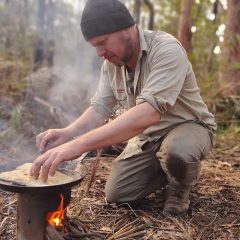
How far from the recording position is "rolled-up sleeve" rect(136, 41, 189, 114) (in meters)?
2.72

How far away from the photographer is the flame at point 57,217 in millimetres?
2594

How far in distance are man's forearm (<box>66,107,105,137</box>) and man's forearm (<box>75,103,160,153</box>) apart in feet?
2.45

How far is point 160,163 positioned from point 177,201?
34 centimetres

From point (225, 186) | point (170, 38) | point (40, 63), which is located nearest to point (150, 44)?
point (170, 38)

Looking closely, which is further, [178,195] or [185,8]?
[185,8]

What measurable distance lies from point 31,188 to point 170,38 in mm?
1586

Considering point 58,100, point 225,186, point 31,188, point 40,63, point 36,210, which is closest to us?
point 31,188

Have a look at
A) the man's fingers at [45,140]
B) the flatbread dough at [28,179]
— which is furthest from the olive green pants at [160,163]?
the flatbread dough at [28,179]

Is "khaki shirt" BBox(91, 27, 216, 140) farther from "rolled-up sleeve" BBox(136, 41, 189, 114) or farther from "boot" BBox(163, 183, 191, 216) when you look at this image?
"boot" BBox(163, 183, 191, 216)

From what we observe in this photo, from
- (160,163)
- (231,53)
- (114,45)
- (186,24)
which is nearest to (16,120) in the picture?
(160,163)

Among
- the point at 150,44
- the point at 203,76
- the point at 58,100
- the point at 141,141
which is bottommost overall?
the point at 58,100

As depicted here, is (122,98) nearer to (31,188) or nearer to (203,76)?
(31,188)

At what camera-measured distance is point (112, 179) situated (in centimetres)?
354

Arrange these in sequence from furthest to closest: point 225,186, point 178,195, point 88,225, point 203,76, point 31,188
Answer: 1. point 203,76
2. point 225,186
3. point 178,195
4. point 88,225
5. point 31,188
